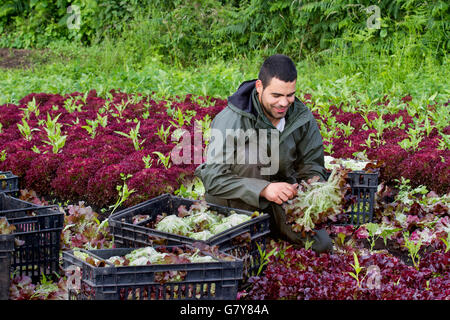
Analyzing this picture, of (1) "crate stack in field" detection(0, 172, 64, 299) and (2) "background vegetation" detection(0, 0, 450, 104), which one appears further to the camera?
(2) "background vegetation" detection(0, 0, 450, 104)

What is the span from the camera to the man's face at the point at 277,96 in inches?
153

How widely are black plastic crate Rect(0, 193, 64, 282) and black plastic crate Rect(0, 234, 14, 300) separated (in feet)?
1.28

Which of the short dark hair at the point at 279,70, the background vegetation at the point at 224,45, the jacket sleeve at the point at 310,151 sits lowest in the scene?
the jacket sleeve at the point at 310,151

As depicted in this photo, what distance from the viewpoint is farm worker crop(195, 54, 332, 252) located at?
3855 millimetres

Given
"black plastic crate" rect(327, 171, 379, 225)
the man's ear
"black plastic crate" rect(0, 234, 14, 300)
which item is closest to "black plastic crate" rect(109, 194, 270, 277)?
"black plastic crate" rect(0, 234, 14, 300)

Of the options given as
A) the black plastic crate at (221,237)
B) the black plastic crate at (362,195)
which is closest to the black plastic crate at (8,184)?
the black plastic crate at (221,237)

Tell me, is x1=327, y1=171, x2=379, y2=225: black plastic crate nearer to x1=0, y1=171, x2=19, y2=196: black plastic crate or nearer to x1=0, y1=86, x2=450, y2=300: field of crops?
x1=0, y1=86, x2=450, y2=300: field of crops

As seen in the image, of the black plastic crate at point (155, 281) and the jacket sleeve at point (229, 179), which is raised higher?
the jacket sleeve at point (229, 179)

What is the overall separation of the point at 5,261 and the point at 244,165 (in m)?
1.74

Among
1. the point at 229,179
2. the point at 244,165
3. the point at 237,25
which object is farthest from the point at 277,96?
the point at 237,25

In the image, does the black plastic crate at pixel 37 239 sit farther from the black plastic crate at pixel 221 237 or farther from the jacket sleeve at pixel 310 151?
the jacket sleeve at pixel 310 151

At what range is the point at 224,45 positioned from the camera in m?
13.3

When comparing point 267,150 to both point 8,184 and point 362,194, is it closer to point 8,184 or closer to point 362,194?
point 362,194

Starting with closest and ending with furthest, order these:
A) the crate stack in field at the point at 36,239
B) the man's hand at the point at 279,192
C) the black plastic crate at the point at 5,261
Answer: the black plastic crate at the point at 5,261 → the crate stack in field at the point at 36,239 → the man's hand at the point at 279,192
